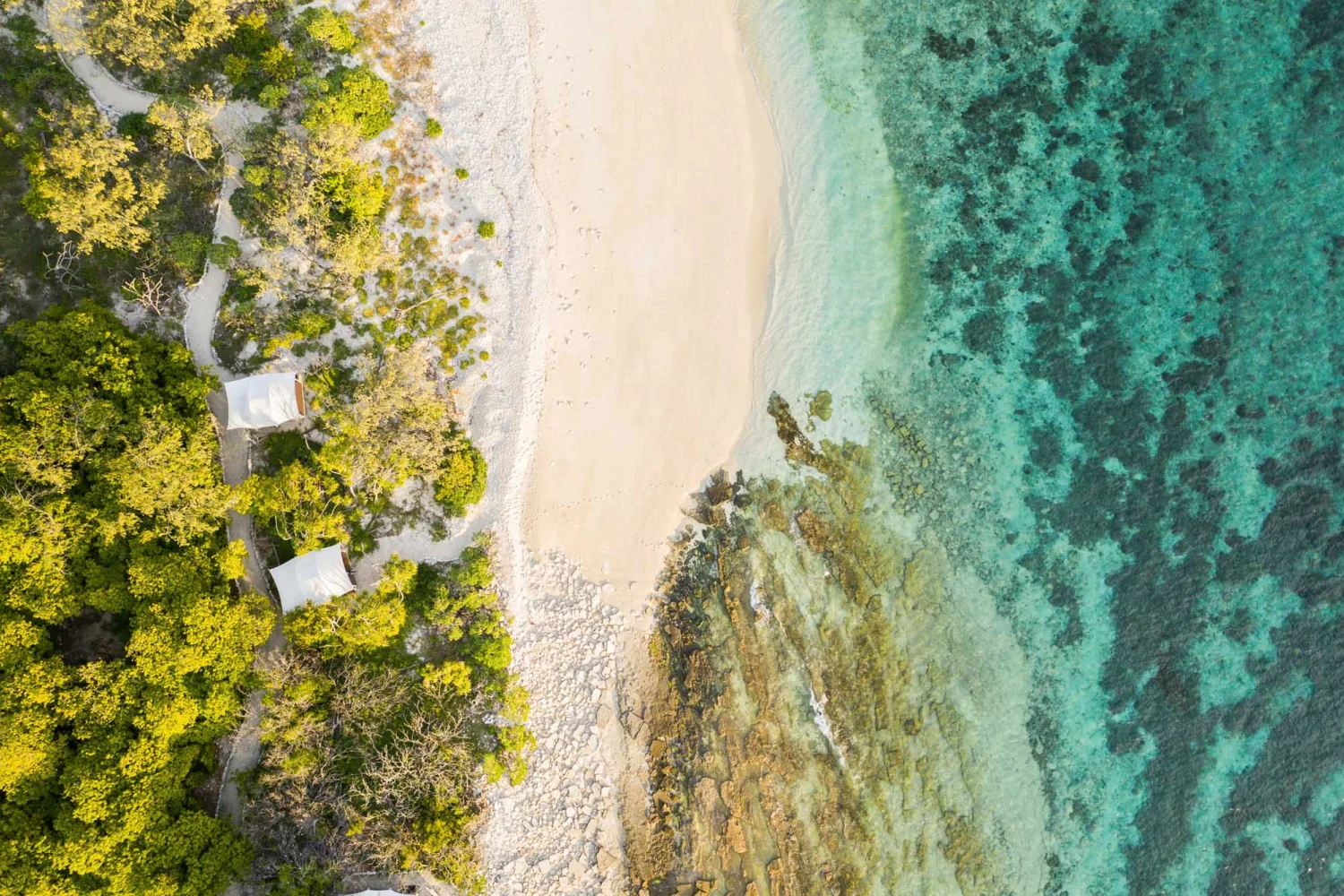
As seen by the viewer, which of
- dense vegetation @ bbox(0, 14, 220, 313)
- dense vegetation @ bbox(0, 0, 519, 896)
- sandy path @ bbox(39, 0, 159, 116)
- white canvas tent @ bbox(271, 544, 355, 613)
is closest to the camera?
dense vegetation @ bbox(0, 0, 519, 896)

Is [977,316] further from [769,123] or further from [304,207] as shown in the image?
[304,207]

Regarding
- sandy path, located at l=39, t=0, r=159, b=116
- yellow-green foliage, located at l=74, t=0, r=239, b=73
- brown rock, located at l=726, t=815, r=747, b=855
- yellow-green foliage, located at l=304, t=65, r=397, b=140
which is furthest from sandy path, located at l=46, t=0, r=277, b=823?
brown rock, located at l=726, t=815, r=747, b=855

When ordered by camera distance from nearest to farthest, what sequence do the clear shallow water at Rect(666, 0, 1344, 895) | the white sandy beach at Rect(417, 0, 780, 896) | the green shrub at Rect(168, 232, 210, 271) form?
the green shrub at Rect(168, 232, 210, 271)
the white sandy beach at Rect(417, 0, 780, 896)
the clear shallow water at Rect(666, 0, 1344, 895)

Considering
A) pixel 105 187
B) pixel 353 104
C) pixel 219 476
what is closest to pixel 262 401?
pixel 219 476

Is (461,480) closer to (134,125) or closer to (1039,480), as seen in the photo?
(134,125)

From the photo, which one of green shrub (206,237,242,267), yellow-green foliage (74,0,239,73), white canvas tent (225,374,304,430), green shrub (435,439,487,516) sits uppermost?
yellow-green foliage (74,0,239,73)

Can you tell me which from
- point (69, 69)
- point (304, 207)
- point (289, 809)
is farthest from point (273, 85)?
point (289, 809)

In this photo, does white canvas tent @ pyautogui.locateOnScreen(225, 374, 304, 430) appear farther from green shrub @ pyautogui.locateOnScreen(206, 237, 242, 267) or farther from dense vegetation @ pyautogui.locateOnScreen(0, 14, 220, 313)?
dense vegetation @ pyautogui.locateOnScreen(0, 14, 220, 313)

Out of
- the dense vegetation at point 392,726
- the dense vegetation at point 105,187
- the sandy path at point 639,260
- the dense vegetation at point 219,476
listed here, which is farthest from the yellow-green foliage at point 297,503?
the dense vegetation at point 105,187
